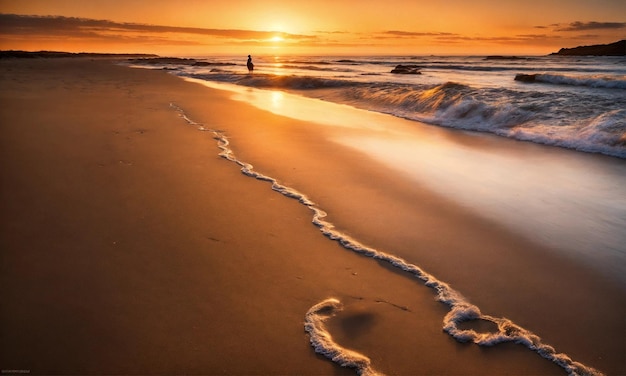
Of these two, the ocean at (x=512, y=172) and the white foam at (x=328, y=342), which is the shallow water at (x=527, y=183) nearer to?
the ocean at (x=512, y=172)

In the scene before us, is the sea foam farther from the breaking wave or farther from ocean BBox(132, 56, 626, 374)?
the breaking wave

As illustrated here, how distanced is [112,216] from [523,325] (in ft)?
10.8

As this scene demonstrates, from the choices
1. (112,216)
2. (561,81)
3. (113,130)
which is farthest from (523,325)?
(561,81)

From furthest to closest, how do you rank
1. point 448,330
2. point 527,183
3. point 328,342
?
point 527,183 < point 448,330 < point 328,342

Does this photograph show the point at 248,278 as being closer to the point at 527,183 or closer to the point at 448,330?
the point at 448,330

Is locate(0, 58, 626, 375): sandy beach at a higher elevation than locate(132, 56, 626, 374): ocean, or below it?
below

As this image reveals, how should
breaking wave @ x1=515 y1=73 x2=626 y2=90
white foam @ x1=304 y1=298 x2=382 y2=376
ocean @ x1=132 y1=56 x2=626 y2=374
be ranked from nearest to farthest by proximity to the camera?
white foam @ x1=304 y1=298 x2=382 y2=376 → ocean @ x1=132 y1=56 x2=626 y2=374 → breaking wave @ x1=515 y1=73 x2=626 y2=90

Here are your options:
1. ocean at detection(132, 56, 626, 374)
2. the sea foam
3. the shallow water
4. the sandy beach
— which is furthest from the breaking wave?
the sea foam

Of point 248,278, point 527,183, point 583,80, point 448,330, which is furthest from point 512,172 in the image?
point 583,80

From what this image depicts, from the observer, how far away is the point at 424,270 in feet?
9.00

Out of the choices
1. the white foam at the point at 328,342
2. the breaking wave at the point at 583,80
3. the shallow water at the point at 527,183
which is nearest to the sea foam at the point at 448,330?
the white foam at the point at 328,342

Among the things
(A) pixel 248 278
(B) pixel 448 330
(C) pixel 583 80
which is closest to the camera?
(B) pixel 448 330

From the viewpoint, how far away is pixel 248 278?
2.57 m

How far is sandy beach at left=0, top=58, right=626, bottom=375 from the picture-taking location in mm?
A: 1952
